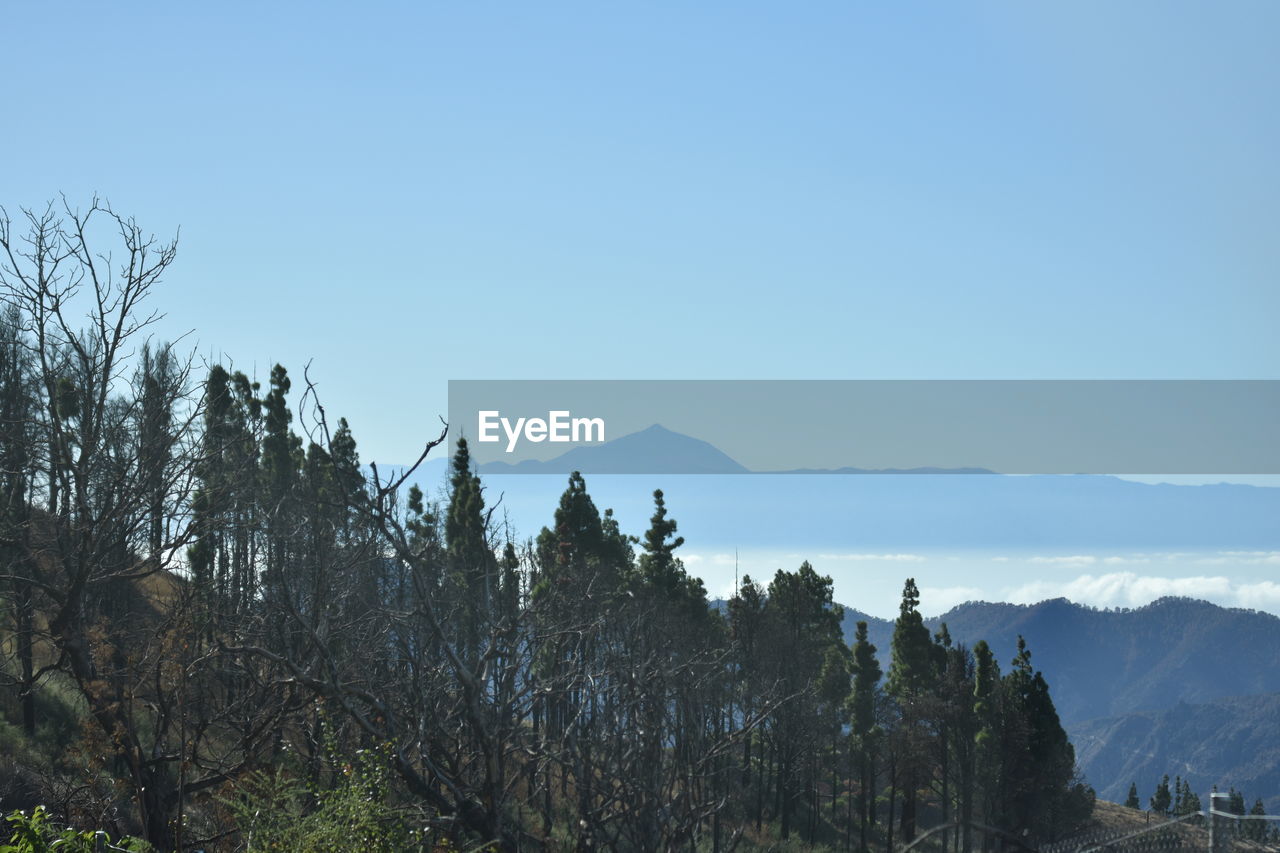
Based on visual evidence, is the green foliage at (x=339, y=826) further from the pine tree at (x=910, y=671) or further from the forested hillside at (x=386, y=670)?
the pine tree at (x=910, y=671)

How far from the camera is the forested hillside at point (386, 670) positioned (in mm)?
10547

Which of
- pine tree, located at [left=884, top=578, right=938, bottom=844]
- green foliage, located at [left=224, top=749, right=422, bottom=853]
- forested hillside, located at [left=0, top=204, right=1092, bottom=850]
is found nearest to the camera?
green foliage, located at [left=224, top=749, right=422, bottom=853]

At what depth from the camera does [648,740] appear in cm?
1132

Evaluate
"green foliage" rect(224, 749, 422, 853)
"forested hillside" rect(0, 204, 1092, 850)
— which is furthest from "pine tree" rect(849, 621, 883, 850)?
"green foliage" rect(224, 749, 422, 853)

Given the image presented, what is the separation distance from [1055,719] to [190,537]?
43.4 meters

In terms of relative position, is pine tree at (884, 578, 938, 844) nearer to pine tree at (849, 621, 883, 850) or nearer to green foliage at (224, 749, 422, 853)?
pine tree at (849, 621, 883, 850)

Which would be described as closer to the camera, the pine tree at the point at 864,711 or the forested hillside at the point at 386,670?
the forested hillside at the point at 386,670

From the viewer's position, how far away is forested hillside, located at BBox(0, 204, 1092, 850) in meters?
10.5

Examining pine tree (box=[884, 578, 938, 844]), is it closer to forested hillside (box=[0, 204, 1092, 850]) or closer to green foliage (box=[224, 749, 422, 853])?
forested hillside (box=[0, 204, 1092, 850])

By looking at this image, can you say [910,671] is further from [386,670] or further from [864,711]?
[386,670]

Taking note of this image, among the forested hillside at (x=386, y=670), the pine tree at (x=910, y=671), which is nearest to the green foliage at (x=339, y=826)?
the forested hillside at (x=386, y=670)

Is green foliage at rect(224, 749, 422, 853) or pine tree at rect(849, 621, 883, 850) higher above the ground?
green foliage at rect(224, 749, 422, 853)

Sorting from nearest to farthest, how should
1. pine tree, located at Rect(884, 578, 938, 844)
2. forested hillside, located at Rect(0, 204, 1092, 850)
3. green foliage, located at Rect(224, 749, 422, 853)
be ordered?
green foliage, located at Rect(224, 749, 422, 853)
forested hillside, located at Rect(0, 204, 1092, 850)
pine tree, located at Rect(884, 578, 938, 844)

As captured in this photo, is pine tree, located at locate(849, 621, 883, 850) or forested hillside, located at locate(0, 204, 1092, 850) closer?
forested hillside, located at locate(0, 204, 1092, 850)
